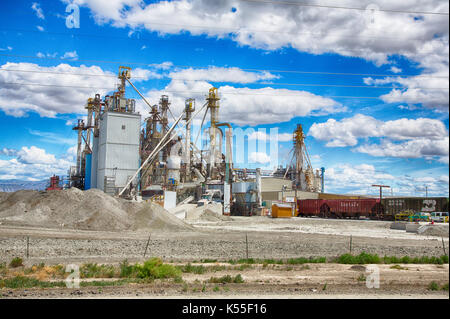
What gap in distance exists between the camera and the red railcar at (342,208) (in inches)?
1971

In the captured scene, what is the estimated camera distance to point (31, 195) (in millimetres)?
36812

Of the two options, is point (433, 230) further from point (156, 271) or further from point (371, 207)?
point (156, 271)

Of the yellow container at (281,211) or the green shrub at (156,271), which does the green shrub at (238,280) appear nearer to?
the green shrub at (156,271)

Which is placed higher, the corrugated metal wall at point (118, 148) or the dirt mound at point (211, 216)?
the corrugated metal wall at point (118, 148)

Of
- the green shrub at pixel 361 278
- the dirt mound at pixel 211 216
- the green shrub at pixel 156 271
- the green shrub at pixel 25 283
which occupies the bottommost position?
the dirt mound at pixel 211 216

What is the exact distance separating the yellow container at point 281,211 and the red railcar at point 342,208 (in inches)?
186

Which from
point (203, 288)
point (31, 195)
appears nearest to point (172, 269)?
point (203, 288)

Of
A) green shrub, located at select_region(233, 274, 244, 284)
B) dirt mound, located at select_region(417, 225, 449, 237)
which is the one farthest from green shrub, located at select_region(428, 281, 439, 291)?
dirt mound, located at select_region(417, 225, 449, 237)

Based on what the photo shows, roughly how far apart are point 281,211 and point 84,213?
92.1 ft

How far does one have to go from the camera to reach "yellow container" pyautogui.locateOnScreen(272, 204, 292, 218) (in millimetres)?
51969

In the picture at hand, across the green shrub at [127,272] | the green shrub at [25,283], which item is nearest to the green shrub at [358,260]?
the green shrub at [127,272]

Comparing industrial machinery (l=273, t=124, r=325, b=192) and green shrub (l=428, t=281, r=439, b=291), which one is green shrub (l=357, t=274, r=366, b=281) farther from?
industrial machinery (l=273, t=124, r=325, b=192)

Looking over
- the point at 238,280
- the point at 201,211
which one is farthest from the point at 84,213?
the point at 238,280
